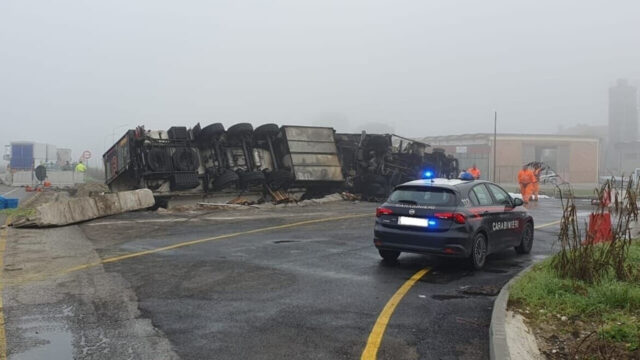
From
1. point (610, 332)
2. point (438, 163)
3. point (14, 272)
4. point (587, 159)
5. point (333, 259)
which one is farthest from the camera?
point (587, 159)

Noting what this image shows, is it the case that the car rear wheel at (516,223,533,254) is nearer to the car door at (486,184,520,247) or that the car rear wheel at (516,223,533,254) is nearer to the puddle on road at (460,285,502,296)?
the car door at (486,184,520,247)

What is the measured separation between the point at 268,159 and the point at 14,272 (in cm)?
1407

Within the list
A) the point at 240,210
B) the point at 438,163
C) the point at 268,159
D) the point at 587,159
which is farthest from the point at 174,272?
the point at 587,159

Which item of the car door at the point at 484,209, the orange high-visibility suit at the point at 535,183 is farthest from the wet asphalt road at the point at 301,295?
the orange high-visibility suit at the point at 535,183

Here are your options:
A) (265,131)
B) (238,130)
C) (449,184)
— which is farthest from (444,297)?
(265,131)

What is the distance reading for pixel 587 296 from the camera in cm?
595

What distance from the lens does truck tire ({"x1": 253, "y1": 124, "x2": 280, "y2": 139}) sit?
21.6 m

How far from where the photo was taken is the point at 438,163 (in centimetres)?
2694

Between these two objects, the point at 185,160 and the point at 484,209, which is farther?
the point at 185,160

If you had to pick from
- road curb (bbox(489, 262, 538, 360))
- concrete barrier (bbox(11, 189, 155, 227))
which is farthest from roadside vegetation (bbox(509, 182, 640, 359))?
concrete barrier (bbox(11, 189, 155, 227))

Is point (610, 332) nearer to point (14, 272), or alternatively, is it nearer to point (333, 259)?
point (333, 259)

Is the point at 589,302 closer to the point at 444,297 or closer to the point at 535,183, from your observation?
Answer: the point at 444,297

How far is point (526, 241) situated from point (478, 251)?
86.6 inches

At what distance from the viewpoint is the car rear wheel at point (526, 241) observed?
33.5 ft
